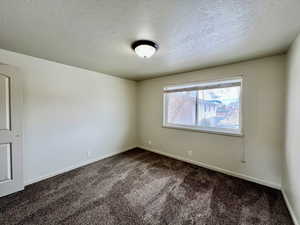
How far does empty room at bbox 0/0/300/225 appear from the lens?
1.38m

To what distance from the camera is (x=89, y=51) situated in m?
2.12

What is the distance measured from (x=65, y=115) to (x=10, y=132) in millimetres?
871

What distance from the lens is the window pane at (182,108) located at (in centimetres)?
334

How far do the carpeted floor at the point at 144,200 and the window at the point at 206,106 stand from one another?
1.05m

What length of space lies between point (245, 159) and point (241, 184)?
459mm

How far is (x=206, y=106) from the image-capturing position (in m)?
3.12

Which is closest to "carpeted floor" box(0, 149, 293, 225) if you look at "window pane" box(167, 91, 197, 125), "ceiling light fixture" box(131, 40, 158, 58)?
"window pane" box(167, 91, 197, 125)

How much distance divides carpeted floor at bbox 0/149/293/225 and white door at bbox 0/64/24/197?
0.22m

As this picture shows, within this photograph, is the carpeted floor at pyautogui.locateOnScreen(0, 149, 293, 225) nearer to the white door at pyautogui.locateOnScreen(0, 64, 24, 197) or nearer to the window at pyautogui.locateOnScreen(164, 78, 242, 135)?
the white door at pyautogui.locateOnScreen(0, 64, 24, 197)

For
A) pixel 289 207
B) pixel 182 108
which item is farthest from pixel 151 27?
pixel 289 207

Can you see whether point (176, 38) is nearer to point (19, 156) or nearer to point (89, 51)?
point (89, 51)

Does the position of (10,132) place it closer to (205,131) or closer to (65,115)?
(65,115)

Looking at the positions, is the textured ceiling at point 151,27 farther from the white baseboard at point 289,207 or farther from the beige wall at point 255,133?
the white baseboard at point 289,207

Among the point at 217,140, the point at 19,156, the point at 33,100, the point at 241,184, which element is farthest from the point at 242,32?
the point at 19,156
